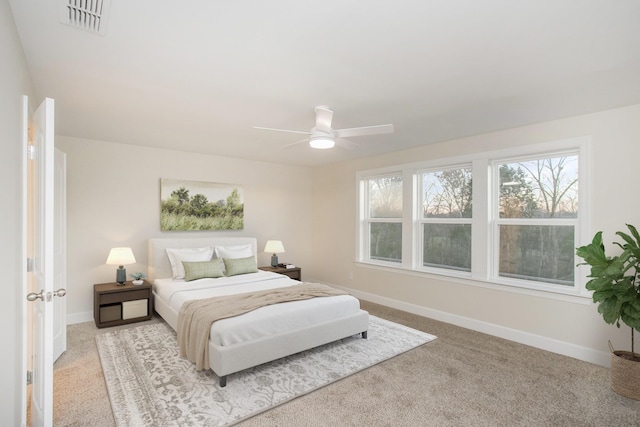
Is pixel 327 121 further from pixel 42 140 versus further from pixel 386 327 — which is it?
pixel 386 327

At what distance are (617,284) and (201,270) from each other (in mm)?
4539

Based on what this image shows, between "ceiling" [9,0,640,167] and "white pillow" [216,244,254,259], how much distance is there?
6.88 feet

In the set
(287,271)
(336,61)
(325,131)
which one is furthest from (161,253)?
(336,61)

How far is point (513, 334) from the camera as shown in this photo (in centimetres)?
381

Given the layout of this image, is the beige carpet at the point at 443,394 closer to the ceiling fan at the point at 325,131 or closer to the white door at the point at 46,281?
the white door at the point at 46,281

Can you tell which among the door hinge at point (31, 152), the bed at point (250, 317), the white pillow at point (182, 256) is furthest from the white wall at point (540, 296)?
the door hinge at point (31, 152)

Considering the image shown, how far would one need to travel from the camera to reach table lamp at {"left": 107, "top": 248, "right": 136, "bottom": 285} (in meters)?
4.21

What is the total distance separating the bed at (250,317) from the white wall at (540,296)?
1.45 meters

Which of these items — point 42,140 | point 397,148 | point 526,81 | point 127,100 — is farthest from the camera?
point 397,148

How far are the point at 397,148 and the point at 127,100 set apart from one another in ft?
11.8

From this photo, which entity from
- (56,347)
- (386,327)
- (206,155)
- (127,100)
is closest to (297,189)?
(206,155)

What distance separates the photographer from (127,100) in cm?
303

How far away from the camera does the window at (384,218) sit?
17.5ft

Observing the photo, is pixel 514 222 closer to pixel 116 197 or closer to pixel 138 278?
pixel 138 278
